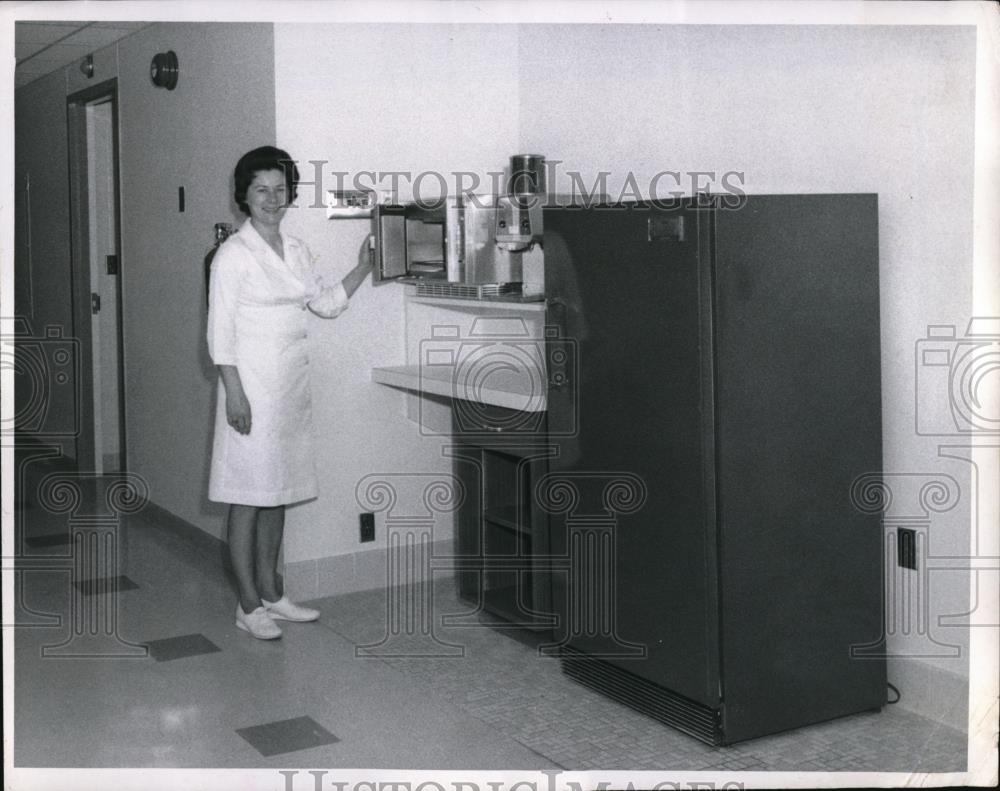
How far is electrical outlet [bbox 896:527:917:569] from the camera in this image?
10.8ft

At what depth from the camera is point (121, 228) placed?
599cm

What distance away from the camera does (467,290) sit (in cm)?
425

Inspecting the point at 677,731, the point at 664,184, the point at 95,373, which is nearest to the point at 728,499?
the point at 677,731

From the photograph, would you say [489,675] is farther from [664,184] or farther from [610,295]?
[664,184]

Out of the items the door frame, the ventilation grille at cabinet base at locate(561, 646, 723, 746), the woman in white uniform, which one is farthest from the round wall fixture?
the ventilation grille at cabinet base at locate(561, 646, 723, 746)

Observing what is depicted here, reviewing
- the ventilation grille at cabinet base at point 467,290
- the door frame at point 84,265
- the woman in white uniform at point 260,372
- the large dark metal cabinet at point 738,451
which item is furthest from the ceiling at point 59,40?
the large dark metal cabinet at point 738,451

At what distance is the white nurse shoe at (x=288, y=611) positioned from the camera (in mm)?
4254

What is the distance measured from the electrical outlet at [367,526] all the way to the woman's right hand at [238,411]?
77cm

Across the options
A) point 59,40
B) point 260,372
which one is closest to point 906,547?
point 260,372

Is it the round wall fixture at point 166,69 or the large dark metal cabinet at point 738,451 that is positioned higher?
the round wall fixture at point 166,69

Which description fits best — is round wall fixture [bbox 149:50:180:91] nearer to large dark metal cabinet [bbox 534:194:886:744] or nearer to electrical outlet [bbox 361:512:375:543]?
electrical outlet [bbox 361:512:375:543]

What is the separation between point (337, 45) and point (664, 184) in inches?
50.8

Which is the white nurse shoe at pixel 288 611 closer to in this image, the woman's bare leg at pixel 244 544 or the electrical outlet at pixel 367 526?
the woman's bare leg at pixel 244 544

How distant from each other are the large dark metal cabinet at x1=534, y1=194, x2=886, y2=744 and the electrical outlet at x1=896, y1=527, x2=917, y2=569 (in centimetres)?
6
